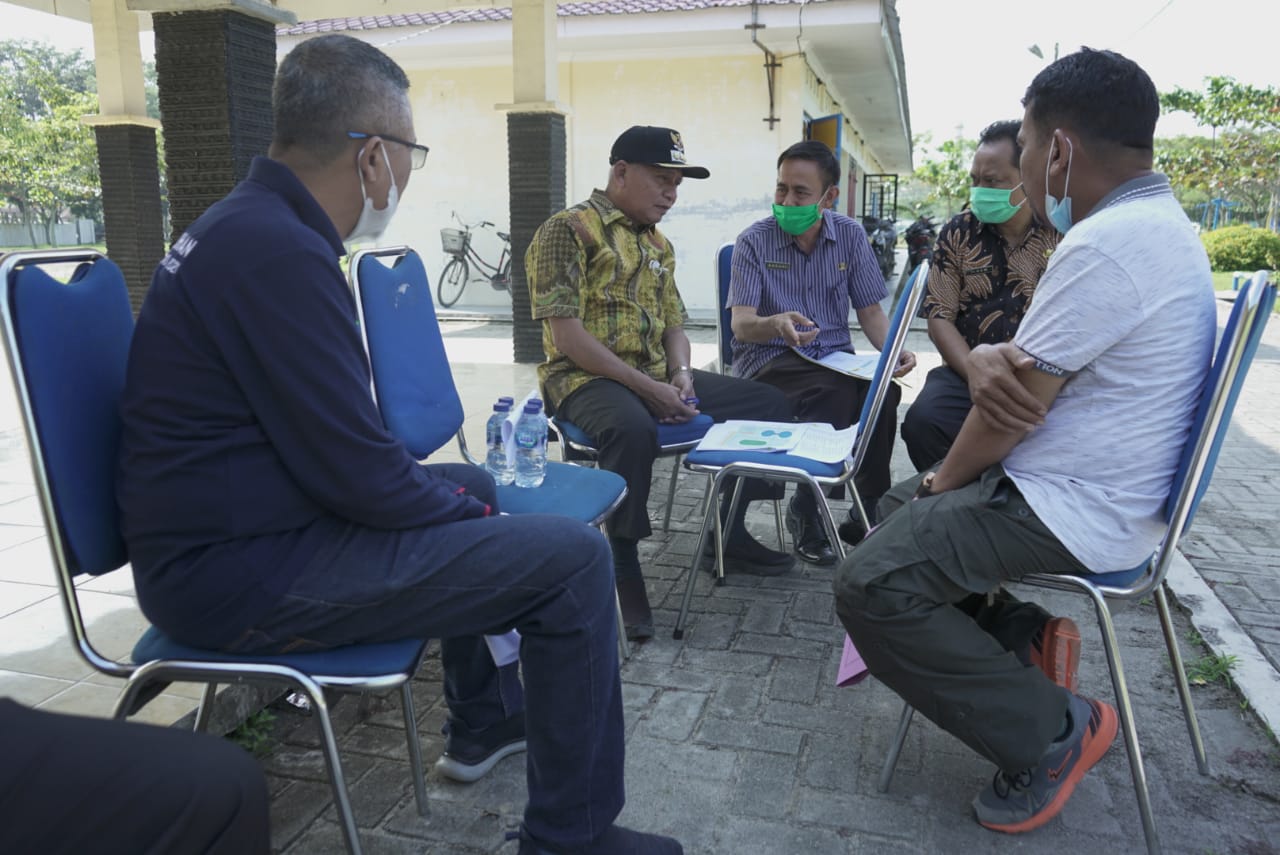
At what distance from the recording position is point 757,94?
40.0 feet

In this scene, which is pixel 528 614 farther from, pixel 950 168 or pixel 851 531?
pixel 950 168

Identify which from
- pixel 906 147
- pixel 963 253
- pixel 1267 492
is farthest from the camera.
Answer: pixel 906 147

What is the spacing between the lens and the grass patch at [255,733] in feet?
8.11

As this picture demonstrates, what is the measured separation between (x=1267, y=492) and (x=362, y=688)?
4.92 metres

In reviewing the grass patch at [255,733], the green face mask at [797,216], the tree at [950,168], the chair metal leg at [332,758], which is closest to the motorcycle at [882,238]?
the green face mask at [797,216]

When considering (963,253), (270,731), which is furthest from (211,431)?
(963,253)

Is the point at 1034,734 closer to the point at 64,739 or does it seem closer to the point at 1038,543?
the point at 1038,543

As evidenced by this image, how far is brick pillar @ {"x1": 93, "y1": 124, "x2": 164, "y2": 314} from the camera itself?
881 centimetres

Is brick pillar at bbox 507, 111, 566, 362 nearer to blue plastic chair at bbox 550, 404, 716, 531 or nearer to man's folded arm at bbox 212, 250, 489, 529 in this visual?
blue plastic chair at bbox 550, 404, 716, 531

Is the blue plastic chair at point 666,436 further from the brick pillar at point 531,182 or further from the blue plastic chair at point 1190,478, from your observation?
the brick pillar at point 531,182

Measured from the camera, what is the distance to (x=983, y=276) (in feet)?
11.8

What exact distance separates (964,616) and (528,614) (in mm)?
996

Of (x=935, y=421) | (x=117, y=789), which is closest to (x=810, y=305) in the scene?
(x=935, y=421)

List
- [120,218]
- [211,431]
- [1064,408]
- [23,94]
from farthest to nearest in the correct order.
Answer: [23,94] < [120,218] < [1064,408] < [211,431]
